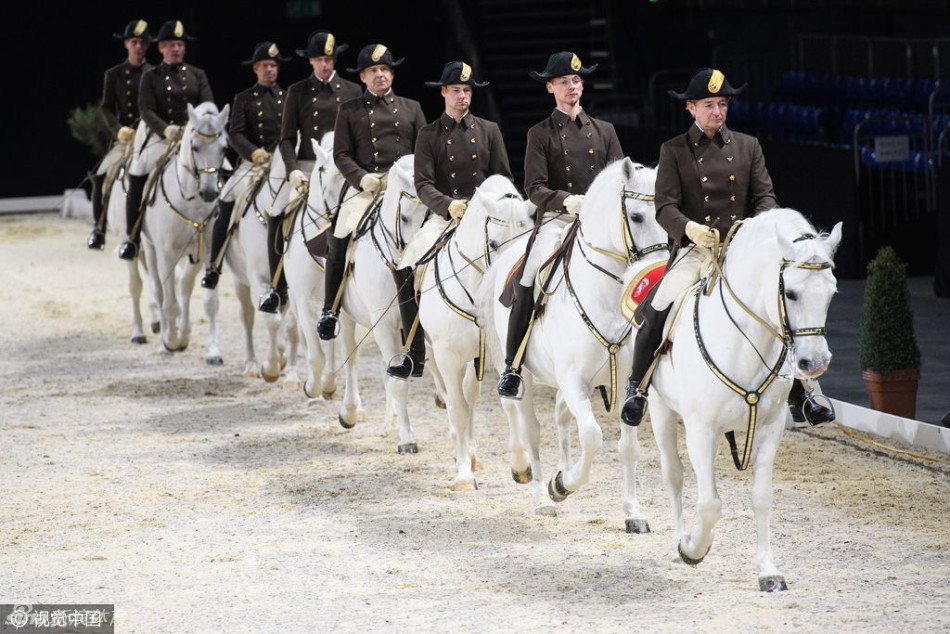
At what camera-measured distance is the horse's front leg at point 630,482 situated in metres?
7.16

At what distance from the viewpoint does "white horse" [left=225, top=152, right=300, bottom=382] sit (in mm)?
11117

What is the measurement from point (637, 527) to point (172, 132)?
6958 mm

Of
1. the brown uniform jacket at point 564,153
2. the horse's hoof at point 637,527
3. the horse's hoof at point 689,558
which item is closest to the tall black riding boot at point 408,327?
the brown uniform jacket at point 564,153

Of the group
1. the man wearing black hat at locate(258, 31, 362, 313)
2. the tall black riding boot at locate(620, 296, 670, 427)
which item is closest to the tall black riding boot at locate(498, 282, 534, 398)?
the tall black riding boot at locate(620, 296, 670, 427)

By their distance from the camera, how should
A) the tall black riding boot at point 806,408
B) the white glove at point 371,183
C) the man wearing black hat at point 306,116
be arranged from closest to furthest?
the tall black riding boot at point 806,408 → the white glove at point 371,183 → the man wearing black hat at point 306,116

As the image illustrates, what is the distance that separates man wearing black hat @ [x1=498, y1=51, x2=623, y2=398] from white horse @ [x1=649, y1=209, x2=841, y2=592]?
1.20m

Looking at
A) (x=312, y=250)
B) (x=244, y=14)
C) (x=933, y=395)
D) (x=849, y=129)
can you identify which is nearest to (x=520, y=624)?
(x=312, y=250)

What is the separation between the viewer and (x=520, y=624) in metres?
5.80

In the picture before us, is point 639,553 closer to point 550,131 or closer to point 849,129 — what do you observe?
point 550,131

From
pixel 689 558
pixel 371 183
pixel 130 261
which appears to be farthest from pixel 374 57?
pixel 130 261

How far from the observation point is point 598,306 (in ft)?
22.7

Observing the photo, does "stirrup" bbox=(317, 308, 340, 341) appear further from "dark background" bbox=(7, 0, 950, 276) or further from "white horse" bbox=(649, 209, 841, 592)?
"dark background" bbox=(7, 0, 950, 276)

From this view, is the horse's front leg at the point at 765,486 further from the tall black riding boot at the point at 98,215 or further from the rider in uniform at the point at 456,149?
the tall black riding boot at the point at 98,215

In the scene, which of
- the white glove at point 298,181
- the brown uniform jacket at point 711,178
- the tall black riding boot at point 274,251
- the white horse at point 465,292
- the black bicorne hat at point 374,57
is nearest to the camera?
the brown uniform jacket at point 711,178
